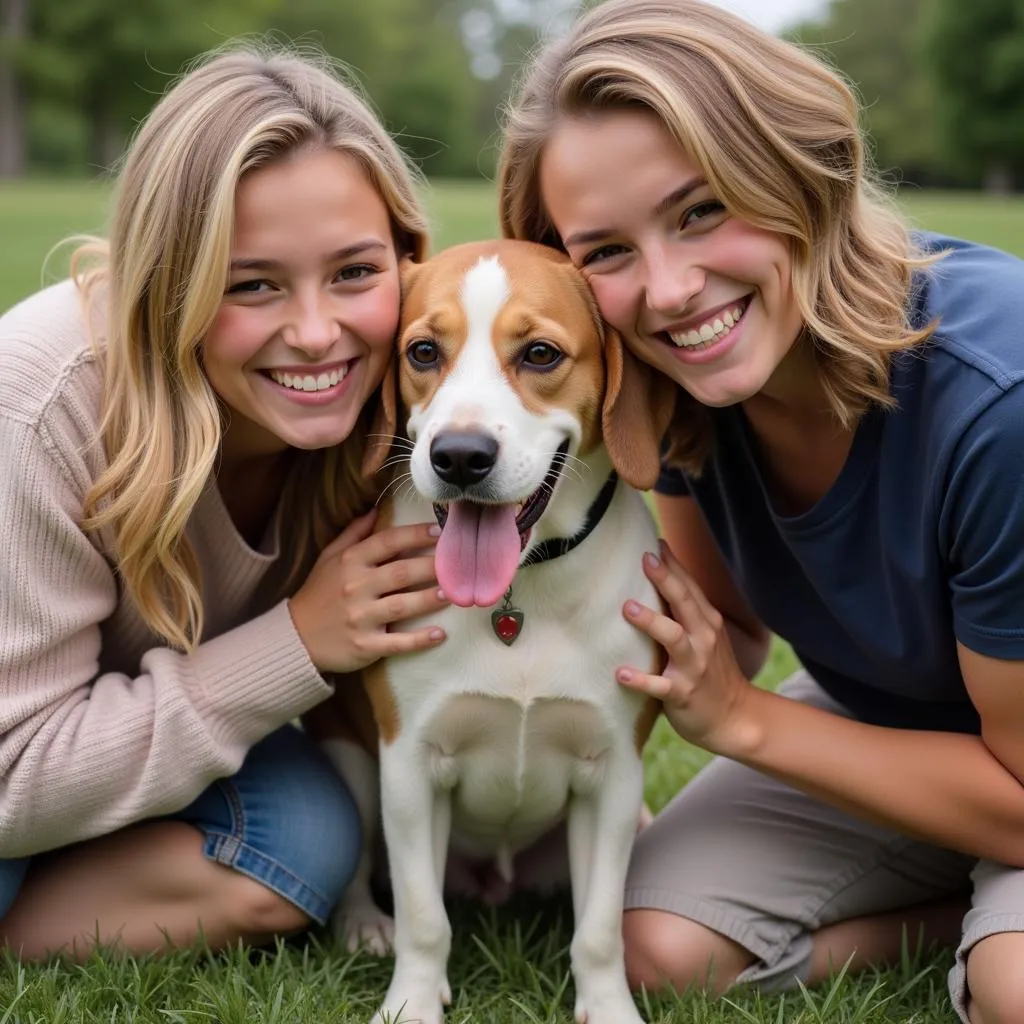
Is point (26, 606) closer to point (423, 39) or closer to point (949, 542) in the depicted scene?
point (949, 542)

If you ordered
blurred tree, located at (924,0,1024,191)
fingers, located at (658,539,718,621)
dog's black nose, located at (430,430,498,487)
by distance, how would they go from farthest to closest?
blurred tree, located at (924,0,1024,191) < fingers, located at (658,539,718,621) < dog's black nose, located at (430,430,498,487)

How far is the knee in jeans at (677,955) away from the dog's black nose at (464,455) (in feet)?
3.90

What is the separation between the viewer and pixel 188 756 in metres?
2.85

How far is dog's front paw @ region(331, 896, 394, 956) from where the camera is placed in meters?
3.16

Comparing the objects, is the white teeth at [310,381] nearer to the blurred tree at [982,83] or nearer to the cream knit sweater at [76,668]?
the cream knit sweater at [76,668]

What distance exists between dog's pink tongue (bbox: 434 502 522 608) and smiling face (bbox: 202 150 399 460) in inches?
13.8

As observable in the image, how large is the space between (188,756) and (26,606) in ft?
1.47

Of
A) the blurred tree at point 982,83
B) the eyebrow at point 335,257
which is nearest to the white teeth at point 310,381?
the eyebrow at point 335,257

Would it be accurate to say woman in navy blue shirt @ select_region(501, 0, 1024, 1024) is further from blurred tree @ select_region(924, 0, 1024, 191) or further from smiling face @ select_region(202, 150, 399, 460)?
blurred tree @ select_region(924, 0, 1024, 191)

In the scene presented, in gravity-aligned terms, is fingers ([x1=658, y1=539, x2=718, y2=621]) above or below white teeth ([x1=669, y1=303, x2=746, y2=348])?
below

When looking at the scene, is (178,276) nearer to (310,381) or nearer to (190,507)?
(310,381)

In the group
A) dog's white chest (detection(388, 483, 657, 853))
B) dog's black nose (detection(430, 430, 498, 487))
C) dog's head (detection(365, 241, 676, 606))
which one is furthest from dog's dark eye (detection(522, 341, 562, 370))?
dog's white chest (detection(388, 483, 657, 853))

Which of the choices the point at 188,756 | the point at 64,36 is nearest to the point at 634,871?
the point at 188,756

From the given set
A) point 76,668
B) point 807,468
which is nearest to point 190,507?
point 76,668
